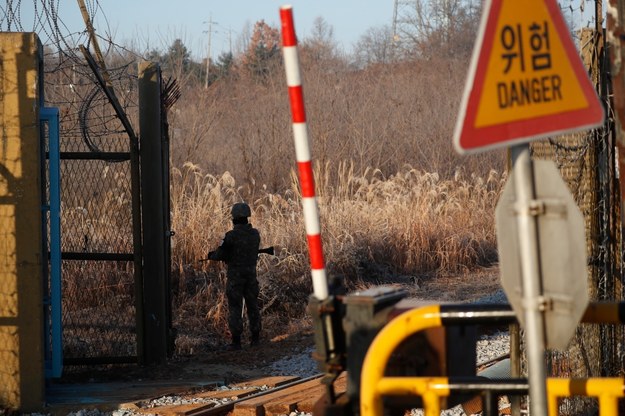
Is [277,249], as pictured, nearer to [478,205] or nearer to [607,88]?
[478,205]

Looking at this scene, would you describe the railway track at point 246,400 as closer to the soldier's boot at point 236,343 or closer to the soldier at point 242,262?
the soldier's boot at point 236,343

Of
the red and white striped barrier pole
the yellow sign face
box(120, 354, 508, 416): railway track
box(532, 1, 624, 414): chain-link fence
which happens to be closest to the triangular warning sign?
the yellow sign face

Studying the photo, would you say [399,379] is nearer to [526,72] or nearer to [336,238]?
[526,72]

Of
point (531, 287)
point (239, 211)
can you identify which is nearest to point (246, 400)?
Result: point (239, 211)

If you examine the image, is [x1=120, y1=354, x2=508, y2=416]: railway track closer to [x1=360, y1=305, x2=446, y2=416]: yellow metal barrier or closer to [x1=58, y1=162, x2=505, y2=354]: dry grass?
[x1=58, y1=162, x2=505, y2=354]: dry grass

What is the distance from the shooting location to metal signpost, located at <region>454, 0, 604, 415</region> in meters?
3.58

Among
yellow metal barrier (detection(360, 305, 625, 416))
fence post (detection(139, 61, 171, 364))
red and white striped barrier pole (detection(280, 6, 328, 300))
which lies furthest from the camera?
fence post (detection(139, 61, 171, 364))

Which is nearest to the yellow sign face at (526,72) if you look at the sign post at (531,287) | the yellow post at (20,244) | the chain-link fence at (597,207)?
the sign post at (531,287)

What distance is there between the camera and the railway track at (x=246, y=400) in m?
7.47

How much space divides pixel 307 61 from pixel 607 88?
26385 mm

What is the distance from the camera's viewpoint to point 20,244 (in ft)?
25.8

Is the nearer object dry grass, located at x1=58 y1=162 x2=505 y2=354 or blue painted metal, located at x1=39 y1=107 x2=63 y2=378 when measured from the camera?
blue painted metal, located at x1=39 y1=107 x2=63 y2=378

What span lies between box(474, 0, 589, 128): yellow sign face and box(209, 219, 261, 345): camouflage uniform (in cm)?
806

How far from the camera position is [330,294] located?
15.3 ft
